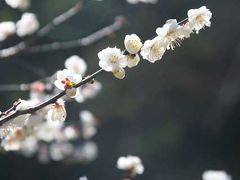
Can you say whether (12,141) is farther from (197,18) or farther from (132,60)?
(197,18)

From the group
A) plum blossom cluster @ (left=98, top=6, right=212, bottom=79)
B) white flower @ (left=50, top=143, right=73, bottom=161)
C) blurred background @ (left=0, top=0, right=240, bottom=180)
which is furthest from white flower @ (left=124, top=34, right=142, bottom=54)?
blurred background @ (left=0, top=0, right=240, bottom=180)

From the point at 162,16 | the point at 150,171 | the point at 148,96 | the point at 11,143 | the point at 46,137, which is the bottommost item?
the point at 11,143

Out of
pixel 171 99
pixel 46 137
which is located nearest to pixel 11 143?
pixel 46 137

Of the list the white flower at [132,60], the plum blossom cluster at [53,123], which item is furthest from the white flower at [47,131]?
the white flower at [132,60]

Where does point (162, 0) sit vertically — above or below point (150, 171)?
above

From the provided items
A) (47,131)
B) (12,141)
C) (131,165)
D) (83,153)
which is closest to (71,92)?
(131,165)

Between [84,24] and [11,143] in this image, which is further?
[84,24]

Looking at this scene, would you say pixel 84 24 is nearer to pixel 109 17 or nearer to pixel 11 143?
pixel 109 17
